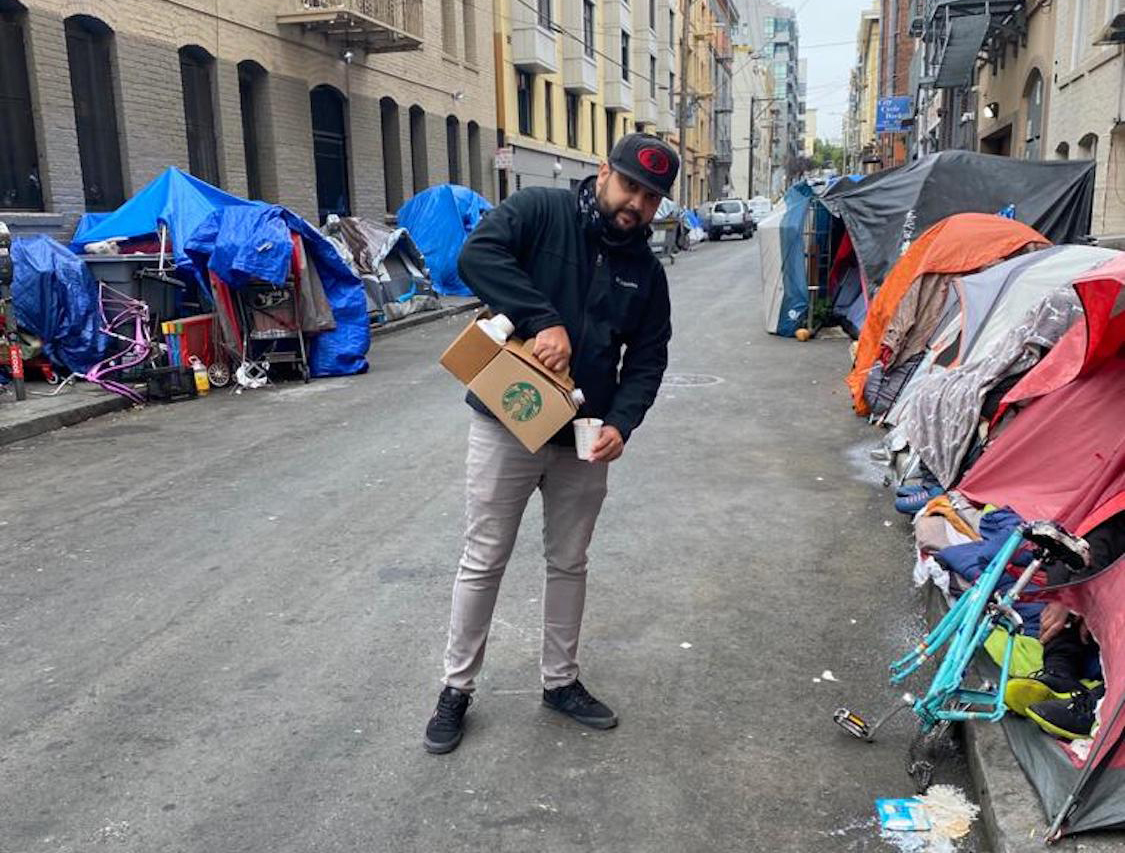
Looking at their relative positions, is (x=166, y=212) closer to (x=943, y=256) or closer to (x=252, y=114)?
(x=252, y=114)

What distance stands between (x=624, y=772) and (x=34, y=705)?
91.4 inches

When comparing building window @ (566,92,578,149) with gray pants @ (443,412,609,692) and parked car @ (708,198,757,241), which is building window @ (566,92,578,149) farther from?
gray pants @ (443,412,609,692)

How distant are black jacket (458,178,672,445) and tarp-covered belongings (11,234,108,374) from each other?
8.80 metres

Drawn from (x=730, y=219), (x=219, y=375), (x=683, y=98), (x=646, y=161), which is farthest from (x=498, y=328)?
(x=730, y=219)

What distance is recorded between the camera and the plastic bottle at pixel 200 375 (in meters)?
10.7

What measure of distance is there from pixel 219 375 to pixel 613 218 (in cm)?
880

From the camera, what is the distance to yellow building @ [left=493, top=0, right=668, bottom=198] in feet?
91.1

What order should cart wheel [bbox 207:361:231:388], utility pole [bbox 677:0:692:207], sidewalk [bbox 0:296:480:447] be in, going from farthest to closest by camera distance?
utility pole [bbox 677:0:692:207], cart wheel [bbox 207:361:231:388], sidewalk [bbox 0:296:480:447]

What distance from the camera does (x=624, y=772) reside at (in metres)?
3.28

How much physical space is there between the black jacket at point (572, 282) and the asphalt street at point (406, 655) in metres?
1.20

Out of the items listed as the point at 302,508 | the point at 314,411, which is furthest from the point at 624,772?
the point at 314,411

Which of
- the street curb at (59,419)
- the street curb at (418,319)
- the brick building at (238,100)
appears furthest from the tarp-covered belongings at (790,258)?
the street curb at (59,419)

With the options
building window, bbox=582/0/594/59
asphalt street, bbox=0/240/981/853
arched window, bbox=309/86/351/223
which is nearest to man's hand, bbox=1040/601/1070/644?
asphalt street, bbox=0/240/981/853

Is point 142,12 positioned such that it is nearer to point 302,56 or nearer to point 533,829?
point 302,56
